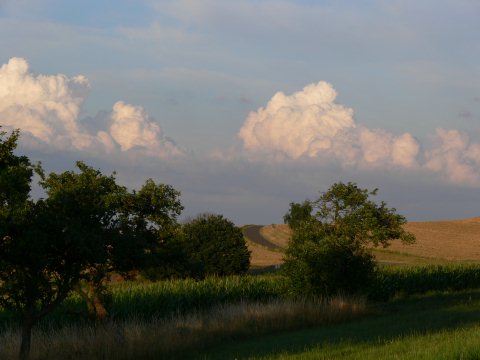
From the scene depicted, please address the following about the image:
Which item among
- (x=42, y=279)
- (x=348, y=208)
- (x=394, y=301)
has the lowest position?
(x=394, y=301)

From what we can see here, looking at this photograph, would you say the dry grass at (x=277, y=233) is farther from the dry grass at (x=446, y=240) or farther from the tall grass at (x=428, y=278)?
the tall grass at (x=428, y=278)

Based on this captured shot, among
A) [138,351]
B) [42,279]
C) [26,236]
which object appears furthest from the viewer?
[138,351]

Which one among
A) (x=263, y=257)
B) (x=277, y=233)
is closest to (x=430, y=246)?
(x=263, y=257)

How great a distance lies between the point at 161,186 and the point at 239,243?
30514 millimetres

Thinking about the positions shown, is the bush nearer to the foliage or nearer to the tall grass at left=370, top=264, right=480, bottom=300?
the tall grass at left=370, top=264, right=480, bottom=300

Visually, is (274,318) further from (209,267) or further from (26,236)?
(209,267)

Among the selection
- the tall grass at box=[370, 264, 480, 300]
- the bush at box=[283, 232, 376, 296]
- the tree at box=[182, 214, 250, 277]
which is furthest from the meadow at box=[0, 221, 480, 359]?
the tree at box=[182, 214, 250, 277]

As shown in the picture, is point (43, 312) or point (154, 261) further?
point (154, 261)

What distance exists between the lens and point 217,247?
56.8 meters

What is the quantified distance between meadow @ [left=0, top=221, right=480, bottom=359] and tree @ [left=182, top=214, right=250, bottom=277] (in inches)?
594

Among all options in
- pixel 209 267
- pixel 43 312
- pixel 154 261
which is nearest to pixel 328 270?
pixel 154 261

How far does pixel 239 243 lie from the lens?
5819cm

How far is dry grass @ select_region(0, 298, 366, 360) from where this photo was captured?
20.6 metres

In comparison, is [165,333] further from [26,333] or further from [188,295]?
[188,295]
